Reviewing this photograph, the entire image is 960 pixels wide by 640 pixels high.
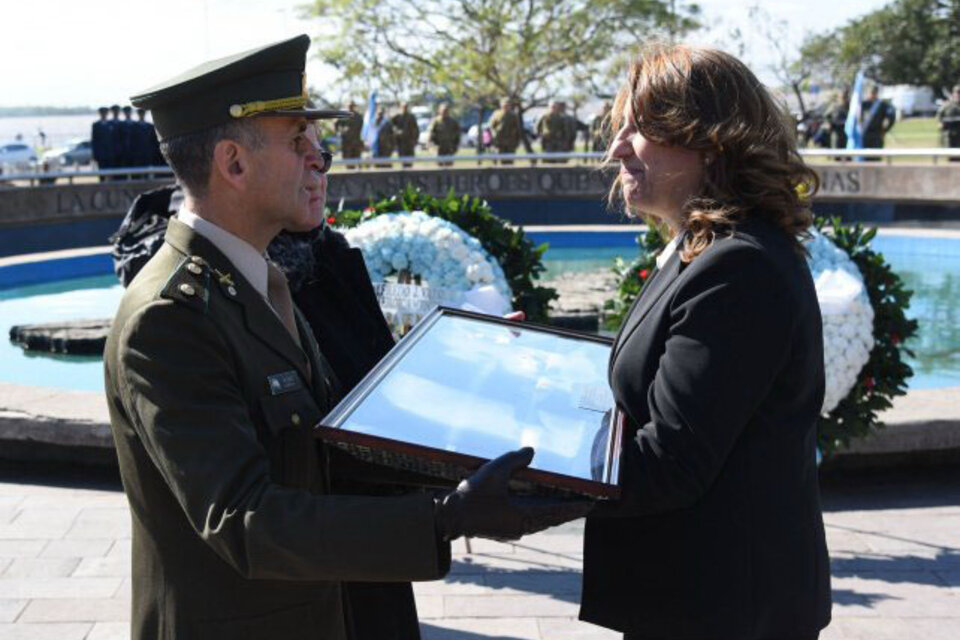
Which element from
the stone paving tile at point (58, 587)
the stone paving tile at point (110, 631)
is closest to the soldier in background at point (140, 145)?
the stone paving tile at point (58, 587)

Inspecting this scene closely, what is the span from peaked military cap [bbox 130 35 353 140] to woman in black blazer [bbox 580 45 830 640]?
2.16 ft

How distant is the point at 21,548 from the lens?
4848 millimetres

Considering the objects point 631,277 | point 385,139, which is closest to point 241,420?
point 631,277

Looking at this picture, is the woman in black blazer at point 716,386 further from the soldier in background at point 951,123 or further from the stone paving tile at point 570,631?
the soldier in background at point 951,123

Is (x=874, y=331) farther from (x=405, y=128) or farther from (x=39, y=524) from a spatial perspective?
(x=405, y=128)

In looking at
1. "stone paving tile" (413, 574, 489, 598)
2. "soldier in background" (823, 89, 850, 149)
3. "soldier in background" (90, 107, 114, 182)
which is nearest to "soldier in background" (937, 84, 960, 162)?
"soldier in background" (823, 89, 850, 149)

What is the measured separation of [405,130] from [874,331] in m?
21.7

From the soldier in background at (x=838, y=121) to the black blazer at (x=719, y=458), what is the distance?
27275mm

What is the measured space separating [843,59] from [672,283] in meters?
51.7

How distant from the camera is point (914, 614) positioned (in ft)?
13.5

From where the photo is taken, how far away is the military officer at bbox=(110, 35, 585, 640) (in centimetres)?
175

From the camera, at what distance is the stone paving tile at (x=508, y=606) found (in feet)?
13.8

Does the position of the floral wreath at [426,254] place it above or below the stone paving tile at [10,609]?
above

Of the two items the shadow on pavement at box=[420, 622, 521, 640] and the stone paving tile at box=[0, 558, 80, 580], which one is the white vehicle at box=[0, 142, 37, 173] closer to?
the stone paving tile at box=[0, 558, 80, 580]
